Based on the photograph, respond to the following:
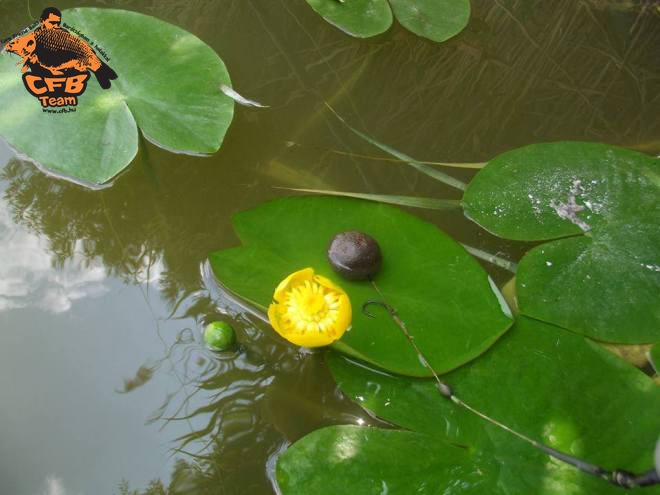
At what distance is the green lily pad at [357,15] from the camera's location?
231 centimetres

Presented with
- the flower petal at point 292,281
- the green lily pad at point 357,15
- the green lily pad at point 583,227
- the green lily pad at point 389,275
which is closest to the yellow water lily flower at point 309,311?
the flower petal at point 292,281

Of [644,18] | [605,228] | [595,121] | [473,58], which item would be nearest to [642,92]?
[595,121]

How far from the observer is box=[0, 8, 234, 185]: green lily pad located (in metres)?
1.81

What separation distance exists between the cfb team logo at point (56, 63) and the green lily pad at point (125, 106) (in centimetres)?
3

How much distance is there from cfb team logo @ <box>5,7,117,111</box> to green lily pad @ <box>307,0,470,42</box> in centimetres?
88

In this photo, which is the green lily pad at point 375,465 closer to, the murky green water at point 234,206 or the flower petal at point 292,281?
the murky green water at point 234,206

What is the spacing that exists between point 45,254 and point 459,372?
129 cm

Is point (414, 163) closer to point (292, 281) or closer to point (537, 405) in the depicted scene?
point (292, 281)

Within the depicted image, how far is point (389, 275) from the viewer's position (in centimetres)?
169

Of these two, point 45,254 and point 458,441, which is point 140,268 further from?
point 458,441

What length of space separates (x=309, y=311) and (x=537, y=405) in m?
0.63

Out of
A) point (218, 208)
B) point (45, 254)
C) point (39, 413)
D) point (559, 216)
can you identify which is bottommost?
point (39, 413)

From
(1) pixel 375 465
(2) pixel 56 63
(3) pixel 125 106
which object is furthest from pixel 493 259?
(2) pixel 56 63

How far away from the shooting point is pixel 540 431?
4.71 feet
